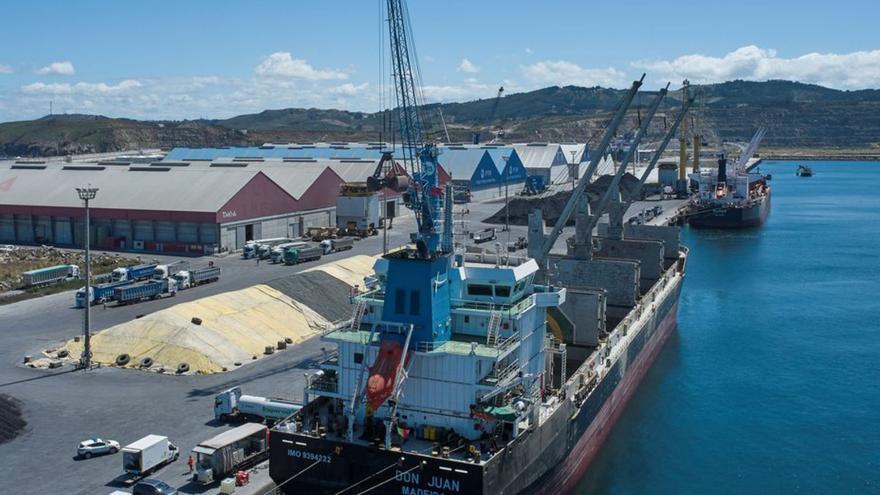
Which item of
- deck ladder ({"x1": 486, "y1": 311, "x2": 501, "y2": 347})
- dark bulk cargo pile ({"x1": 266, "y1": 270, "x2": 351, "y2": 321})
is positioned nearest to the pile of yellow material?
dark bulk cargo pile ({"x1": 266, "y1": 270, "x2": 351, "y2": 321})

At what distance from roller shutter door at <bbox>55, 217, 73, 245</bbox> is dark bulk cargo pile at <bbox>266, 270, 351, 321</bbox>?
42041 millimetres

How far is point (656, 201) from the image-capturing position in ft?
504

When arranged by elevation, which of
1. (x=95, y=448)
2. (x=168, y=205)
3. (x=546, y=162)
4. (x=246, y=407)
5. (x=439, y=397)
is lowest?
(x=95, y=448)

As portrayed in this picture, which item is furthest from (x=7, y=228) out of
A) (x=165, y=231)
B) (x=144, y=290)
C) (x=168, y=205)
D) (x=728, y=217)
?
(x=728, y=217)

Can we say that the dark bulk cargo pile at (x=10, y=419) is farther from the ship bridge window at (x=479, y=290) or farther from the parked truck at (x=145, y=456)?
the ship bridge window at (x=479, y=290)

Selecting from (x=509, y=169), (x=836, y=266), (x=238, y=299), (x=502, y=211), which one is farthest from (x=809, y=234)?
(x=238, y=299)

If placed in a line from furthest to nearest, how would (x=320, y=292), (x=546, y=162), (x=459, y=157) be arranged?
1. (x=546, y=162)
2. (x=459, y=157)
3. (x=320, y=292)

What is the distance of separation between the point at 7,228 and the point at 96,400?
65815 mm

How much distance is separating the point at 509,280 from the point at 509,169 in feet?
406

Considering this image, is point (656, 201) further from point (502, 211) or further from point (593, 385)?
point (593, 385)

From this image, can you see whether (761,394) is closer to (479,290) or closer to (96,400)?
(479,290)

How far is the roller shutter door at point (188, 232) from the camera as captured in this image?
3415 inches

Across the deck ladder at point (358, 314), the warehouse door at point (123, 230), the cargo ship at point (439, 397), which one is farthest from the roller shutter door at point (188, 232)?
the deck ladder at point (358, 314)

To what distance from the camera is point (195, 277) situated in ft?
229
